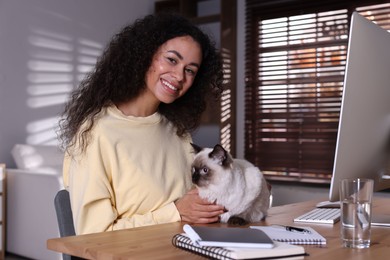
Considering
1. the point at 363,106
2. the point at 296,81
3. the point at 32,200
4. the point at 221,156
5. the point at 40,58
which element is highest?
the point at 40,58

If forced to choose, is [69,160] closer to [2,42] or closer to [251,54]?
[2,42]

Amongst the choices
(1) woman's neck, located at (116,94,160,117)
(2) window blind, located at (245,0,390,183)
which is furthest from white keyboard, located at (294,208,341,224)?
(2) window blind, located at (245,0,390,183)

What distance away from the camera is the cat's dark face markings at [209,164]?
4.47ft

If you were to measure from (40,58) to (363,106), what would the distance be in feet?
12.2

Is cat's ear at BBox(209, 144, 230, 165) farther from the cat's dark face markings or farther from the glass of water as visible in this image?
the glass of water

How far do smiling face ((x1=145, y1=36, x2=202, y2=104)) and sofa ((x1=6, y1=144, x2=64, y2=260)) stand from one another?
2017 millimetres

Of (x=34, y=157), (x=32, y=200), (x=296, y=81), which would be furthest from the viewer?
(x=296, y=81)

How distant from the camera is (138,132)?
1.66 m

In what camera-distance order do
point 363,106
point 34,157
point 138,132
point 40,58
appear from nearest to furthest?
point 363,106 → point 138,132 → point 34,157 → point 40,58

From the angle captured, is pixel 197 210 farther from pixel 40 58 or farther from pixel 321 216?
pixel 40 58

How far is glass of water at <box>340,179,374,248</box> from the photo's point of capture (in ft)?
3.66

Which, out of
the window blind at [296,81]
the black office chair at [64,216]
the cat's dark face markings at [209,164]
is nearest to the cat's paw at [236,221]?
the cat's dark face markings at [209,164]

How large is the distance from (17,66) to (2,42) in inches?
9.1

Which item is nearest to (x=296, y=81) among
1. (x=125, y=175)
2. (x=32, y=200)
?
(x=32, y=200)
